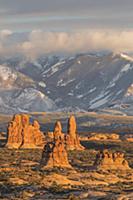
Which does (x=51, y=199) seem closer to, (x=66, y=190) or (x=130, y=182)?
(x=66, y=190)

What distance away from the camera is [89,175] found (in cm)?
19900

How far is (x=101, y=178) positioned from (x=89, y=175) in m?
5.25

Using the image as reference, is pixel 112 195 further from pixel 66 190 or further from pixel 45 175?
pixel 45 175

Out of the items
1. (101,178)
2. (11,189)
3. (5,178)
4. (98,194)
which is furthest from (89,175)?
(98,194)

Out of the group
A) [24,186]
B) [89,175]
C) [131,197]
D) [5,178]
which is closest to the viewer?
[131,197]

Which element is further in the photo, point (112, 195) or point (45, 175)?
point (45, 175)

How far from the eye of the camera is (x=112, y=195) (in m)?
146

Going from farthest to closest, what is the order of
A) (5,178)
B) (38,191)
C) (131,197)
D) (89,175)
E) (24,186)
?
(89,175), (5,178), (24,186), (38,191), (131,197)

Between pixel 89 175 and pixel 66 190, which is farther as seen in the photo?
pixel 89 175

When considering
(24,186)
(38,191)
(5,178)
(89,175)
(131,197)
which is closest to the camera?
(131,197)

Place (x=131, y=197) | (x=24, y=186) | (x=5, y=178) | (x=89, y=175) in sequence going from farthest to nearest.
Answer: (x=89, y=175), (x=5, y=178), (x=24, y=186), (x=131, y=197)

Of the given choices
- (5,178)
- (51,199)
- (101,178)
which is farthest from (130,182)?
(51,199)

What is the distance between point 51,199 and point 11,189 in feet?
67.0

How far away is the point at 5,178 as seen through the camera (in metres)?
A: 186
